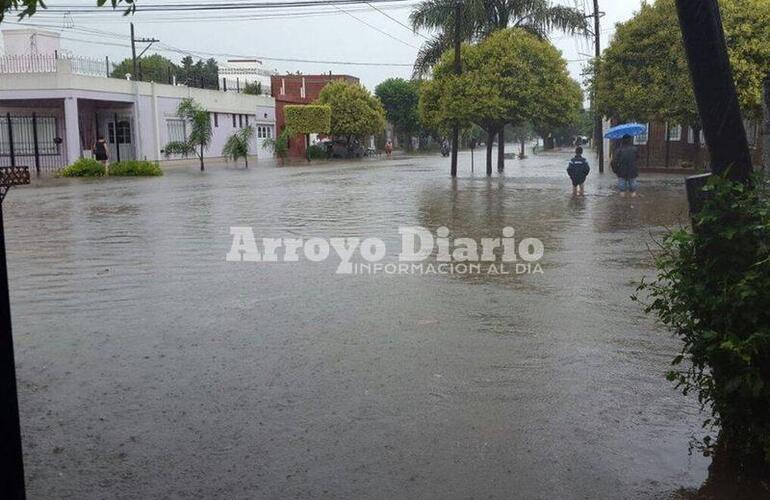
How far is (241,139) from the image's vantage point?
43.6 m

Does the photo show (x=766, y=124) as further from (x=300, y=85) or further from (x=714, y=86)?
(x=300, y=85)

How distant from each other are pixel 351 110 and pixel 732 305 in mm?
50376

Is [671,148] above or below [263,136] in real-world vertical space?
below

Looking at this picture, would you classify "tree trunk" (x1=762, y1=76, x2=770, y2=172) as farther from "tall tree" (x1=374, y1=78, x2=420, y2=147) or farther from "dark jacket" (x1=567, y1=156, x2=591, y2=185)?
"tall tree" (x1=374, y1=78, x2=420, y2=147)

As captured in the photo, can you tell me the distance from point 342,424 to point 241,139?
4001cm

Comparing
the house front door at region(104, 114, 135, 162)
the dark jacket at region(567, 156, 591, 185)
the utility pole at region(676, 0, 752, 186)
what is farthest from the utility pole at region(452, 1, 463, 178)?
the utility pole at region(676, 0, 752, 186)

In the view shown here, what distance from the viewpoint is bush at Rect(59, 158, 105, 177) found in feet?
108

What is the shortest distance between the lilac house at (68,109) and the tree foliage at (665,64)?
2252cm

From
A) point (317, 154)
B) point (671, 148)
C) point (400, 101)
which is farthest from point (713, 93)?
point (400, 101)

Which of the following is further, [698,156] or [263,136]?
[263,136]

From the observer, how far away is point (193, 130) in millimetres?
40406

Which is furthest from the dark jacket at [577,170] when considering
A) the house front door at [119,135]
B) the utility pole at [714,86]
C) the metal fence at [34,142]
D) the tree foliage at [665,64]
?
the house front door at [119,135]

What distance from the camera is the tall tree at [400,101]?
72875mm

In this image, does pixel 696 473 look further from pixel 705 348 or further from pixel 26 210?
pixel 26 210
